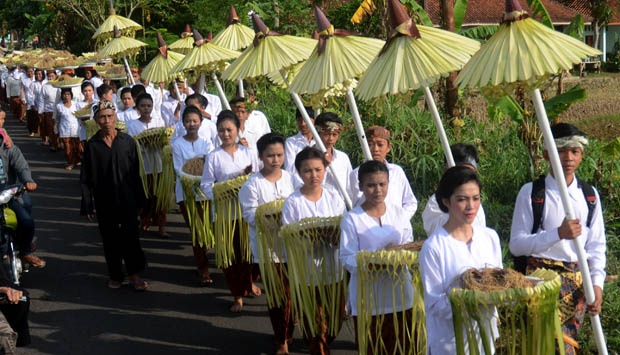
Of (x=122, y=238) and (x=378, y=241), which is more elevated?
(x=378, y=241)

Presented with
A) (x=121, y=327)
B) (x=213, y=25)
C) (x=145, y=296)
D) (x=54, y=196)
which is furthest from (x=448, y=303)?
(x=213, y=25)

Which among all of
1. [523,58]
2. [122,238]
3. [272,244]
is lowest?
[122,238]

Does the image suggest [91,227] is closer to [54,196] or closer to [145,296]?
[54,196]

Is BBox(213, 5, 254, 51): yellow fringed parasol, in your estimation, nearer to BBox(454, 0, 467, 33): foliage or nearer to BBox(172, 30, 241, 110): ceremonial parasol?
BBox(172, 30, 241, 110): ceremonial parasol

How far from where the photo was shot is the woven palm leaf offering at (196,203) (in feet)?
28.0

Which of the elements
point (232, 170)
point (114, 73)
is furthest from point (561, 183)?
point (114, 73)

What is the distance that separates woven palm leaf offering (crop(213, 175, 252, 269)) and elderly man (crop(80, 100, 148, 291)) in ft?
3.63

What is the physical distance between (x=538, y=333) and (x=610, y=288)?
2662 millimetres

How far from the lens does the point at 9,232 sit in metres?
8.80

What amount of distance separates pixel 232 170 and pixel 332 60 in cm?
279

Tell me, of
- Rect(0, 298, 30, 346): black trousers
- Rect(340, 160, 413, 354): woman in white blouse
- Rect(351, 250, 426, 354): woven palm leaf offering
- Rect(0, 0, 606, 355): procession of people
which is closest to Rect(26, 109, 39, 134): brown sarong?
Rect(0, 0, 606, 355): procession of people

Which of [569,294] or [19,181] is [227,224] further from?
[569,294]

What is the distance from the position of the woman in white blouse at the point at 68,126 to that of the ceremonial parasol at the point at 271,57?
9808 millimetres

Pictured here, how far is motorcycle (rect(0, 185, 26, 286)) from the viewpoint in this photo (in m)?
8.50
